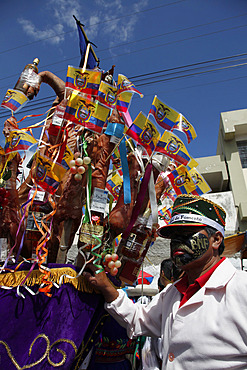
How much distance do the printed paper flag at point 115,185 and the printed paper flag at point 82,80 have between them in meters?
1.37

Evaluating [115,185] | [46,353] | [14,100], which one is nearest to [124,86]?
[14,100]

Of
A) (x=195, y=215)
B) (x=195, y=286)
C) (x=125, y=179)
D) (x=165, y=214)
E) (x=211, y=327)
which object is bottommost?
(x=211, y=327)

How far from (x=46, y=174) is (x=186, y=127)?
53.8 inches

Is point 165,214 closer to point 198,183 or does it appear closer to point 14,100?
point 198,183

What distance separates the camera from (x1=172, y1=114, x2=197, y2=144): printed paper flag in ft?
8.46

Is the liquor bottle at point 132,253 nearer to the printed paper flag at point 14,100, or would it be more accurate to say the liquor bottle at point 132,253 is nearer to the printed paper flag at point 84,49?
the printed paper flag at point 14,100

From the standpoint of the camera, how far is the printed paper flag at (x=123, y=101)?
2.33 metres

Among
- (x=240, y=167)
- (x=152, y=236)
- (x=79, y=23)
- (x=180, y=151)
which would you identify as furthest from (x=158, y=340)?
(x=240, y=167)

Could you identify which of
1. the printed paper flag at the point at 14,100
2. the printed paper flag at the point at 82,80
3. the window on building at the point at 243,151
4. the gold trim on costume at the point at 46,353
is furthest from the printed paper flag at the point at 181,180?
the window on building at the point at 243,151

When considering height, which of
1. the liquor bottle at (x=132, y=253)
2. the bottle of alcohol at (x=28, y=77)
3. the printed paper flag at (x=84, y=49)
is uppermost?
the printed paper flag at (x=84, y=49)

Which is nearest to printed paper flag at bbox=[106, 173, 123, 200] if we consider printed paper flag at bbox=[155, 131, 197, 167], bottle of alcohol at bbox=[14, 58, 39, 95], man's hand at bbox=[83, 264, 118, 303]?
printed paper flag at bbox=[155, 131, 197, 167]

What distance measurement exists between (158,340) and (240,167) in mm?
7531

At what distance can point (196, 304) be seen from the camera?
1.52m

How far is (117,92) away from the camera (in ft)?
7.64
